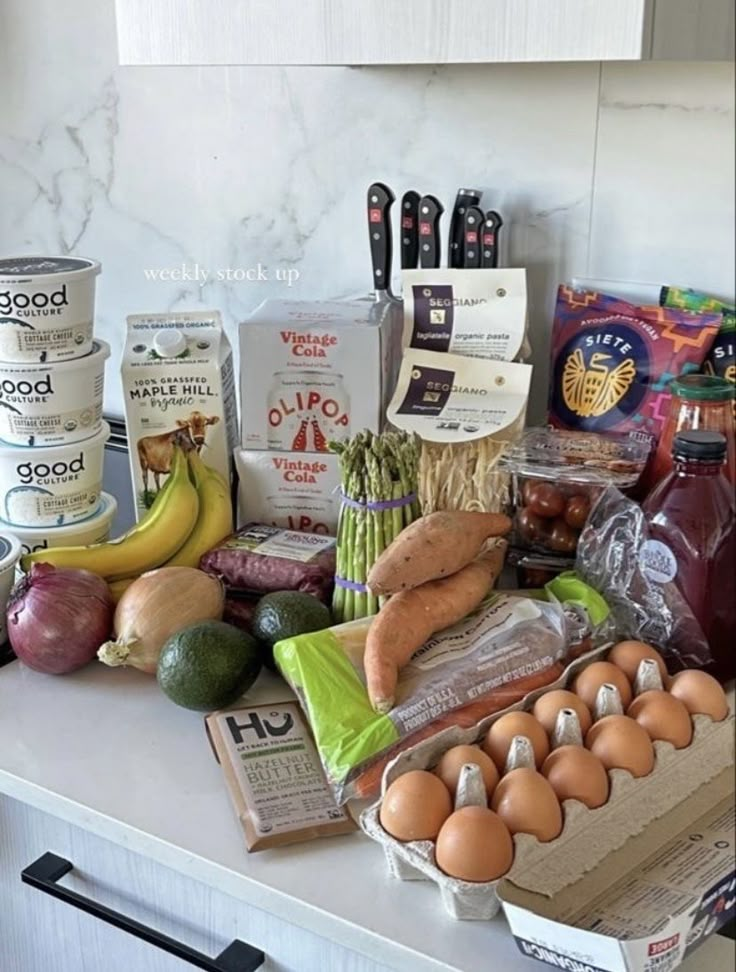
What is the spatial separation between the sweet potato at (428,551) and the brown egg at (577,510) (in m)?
0.11

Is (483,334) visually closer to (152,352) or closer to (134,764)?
(152,352)

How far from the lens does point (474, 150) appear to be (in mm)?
1251

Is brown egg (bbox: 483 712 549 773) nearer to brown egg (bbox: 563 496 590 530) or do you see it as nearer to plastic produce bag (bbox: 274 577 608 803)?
plastic produce bag (bbox: 274 577 608 803)

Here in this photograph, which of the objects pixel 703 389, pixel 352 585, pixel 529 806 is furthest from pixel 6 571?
pixel 703 389

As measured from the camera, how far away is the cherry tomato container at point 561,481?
1.11 metres

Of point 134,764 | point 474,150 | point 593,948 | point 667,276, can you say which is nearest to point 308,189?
point 474,150

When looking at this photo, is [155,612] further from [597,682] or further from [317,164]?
[317,164]

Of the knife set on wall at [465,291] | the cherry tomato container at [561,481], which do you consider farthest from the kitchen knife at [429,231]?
the cherry tomato container at [561,481]

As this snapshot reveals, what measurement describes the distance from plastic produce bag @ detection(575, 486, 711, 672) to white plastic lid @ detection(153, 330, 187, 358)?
1.52 ft

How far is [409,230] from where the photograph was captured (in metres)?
1.26

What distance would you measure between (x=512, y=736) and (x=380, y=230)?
63 cm

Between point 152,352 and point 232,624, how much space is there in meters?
0.32

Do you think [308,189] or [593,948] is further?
[308,189]

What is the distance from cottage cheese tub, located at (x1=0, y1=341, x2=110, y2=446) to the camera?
3.79 feet
